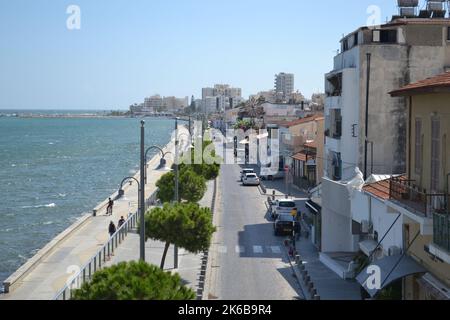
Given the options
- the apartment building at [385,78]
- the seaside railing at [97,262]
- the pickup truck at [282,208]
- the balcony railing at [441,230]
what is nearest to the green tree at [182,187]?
the seaside railing at [97,262]

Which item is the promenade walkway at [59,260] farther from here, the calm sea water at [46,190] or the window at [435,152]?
the window at [435,152]

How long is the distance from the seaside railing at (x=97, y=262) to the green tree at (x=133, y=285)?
3.05 meters

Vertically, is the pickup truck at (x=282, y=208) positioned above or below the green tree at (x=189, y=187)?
below

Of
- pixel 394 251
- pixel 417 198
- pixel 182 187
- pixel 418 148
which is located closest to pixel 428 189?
pixel 417 198

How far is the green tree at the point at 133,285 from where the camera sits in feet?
37.2

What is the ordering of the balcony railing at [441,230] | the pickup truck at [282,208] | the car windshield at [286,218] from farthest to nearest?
the pickup truck at [282,208] → the car windshield at [286,218] → the balcony railing at [441,230]

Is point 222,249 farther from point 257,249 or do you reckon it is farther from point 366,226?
point 366,226

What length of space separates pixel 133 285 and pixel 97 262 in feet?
45.7

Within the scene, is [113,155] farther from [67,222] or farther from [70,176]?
[67,222]

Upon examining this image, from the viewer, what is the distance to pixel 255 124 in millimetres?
107250

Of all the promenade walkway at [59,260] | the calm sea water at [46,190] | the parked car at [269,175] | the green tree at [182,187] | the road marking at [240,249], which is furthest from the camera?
the parked car at [269,175]

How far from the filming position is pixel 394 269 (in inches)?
683
